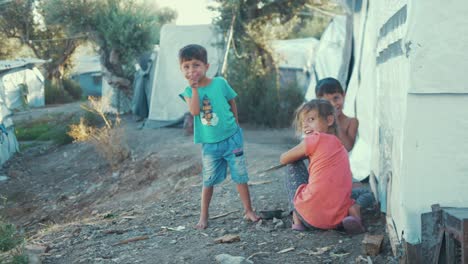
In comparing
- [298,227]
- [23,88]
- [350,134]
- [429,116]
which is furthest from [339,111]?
[23,88]

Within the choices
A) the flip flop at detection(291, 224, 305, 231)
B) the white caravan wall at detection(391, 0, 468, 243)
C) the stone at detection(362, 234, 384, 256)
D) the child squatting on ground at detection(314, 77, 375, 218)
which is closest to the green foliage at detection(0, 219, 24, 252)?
the flip flop at detection(291, 224, 305, 231)

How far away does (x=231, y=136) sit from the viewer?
174 inches

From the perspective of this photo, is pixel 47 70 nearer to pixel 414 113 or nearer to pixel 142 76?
pixel 142 76

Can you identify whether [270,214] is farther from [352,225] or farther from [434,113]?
[434,113]

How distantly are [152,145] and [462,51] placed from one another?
9271 mm

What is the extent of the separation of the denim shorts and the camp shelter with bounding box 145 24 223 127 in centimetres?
967

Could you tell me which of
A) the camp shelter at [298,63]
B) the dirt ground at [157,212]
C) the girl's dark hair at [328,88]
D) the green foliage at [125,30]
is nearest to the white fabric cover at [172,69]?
the green foliage at [125,30]

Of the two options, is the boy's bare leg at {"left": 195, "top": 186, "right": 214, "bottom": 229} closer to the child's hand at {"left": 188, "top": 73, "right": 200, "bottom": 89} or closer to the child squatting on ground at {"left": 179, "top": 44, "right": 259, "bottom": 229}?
the child squatting on ground at {"left": 179, "top": 44, "right": 259, "bottom": 229}

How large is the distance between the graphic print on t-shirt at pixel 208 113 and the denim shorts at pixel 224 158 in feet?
0.55

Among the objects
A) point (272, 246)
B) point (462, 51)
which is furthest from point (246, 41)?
point (462, 51)

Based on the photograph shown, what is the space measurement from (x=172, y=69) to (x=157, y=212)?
9.30 meters

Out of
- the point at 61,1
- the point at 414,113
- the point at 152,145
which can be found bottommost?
the point at 152,145

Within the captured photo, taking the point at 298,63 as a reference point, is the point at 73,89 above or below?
below

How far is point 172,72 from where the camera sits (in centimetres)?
1440
